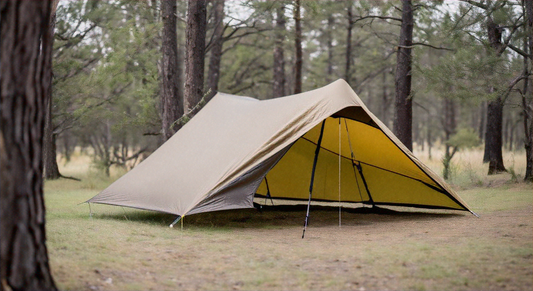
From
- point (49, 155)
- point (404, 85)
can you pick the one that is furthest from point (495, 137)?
point (49, 155)

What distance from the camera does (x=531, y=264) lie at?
3635 mm

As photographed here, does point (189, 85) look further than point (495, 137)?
No

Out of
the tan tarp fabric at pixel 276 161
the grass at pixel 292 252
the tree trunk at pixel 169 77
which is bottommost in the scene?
the grass at pixel 292 252

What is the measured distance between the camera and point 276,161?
5.79 m

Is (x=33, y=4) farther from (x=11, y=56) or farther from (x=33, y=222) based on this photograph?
(x=33, y=222)

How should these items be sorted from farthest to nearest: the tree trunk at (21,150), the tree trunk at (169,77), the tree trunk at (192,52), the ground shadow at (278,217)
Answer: the tree trunk at (169,77)
the tree trunk at (192,52)
the ground shadow at (278,217)
the tree trunk at (21,150)

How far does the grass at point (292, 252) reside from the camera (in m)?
3.41

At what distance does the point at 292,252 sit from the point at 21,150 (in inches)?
95.3

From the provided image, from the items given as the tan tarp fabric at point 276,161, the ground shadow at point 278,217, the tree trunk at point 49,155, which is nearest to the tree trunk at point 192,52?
the tan tarp fabric at point 276,161

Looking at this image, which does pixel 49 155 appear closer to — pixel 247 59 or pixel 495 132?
pixel 247 59

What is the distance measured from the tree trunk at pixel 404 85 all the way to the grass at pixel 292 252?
4.08m

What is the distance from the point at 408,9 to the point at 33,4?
908 cm

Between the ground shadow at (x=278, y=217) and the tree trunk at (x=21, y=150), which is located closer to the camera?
the tree trunk at (x=21, y=150)

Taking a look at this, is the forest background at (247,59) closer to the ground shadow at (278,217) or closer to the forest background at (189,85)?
the forest background at (189,85)
